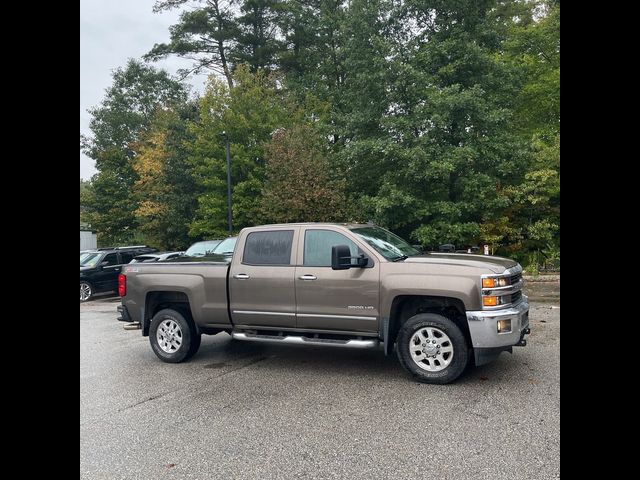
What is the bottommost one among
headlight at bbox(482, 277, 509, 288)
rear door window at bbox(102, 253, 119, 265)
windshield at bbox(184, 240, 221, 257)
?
rear door window at bbox(102, 253, 119, 265)

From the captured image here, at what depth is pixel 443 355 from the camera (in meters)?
5.50

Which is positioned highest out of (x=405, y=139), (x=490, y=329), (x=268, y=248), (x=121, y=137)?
(x=121, y=137)

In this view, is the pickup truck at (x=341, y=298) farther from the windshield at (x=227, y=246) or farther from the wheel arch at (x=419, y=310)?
the windshield at (x=227, y=246)

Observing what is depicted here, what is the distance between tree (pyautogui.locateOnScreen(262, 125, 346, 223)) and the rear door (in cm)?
1122

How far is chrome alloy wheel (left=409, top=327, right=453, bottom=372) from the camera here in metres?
5.46

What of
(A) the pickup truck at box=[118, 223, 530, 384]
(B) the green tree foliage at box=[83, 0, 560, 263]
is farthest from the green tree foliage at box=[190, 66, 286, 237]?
(A) the pickup truck at box=[118, 223, 530, 384]

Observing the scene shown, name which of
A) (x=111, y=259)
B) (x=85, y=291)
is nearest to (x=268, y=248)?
(x=85, y=291)

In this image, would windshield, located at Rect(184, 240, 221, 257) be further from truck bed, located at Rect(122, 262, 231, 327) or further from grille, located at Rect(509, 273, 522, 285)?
grille, located at Rect(509, 273, 522, 285)

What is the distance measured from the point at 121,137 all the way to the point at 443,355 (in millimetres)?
37800

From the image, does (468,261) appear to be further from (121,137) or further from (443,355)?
(121,137)

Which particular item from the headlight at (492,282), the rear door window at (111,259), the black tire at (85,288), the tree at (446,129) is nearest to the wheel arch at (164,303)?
the headlight at (492,282)

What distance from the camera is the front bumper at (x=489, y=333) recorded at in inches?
205

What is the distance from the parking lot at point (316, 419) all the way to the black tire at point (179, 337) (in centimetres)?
15
